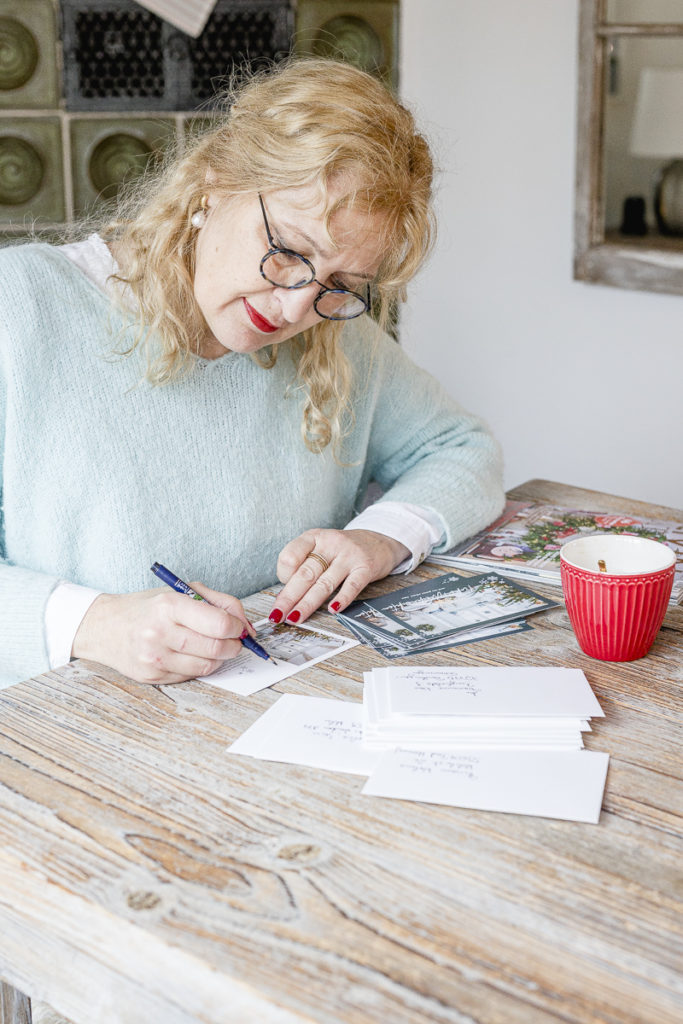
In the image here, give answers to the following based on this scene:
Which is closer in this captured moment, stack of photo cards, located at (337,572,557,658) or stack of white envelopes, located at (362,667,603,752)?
stack of white envelopes, located at (362,667,603,752)

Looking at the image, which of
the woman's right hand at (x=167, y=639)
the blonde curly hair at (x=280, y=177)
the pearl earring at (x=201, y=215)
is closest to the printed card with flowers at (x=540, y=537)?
the blonde curly hair at (x=280, y=177)

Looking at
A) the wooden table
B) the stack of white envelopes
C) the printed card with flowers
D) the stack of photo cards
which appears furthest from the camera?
A: the printed card with flowers

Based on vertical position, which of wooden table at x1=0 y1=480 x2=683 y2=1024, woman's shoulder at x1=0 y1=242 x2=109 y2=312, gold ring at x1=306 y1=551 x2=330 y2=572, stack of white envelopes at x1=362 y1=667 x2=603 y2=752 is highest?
woman's shoulder at x1=0 y1=242 x2=109 y2=312

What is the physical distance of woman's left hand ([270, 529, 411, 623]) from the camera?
131 centimetres

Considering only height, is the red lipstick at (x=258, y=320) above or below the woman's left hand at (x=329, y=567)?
above

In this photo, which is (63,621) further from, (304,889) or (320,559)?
(304,889)

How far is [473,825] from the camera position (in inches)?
33.8

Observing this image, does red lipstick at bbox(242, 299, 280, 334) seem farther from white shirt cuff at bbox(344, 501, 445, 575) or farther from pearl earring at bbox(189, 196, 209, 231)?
white shirt cuff at bbox(344, 501, 445, 575)

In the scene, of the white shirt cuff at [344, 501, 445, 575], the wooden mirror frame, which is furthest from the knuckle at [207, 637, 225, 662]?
the wooden mirror frame

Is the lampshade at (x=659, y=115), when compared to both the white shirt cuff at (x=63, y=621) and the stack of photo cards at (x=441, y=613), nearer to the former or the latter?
the stack of photo cards at (x=441, y=613)

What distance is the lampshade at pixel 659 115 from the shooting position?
9.46 feet

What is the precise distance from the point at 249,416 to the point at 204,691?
58 centimetres

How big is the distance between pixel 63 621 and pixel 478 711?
0.48 m

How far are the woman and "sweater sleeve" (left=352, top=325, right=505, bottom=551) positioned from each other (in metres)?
0.04
